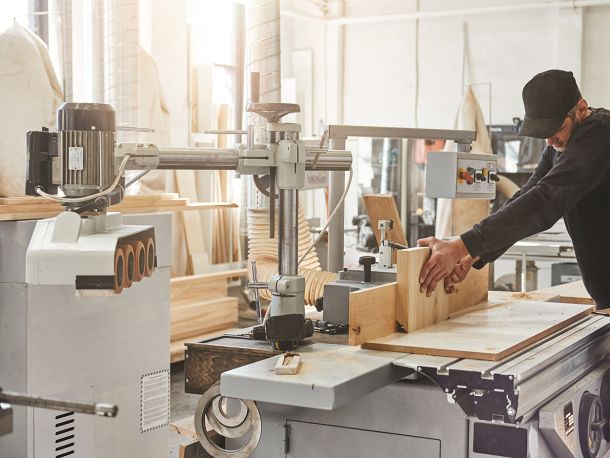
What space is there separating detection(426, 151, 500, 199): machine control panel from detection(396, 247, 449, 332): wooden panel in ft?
1.08

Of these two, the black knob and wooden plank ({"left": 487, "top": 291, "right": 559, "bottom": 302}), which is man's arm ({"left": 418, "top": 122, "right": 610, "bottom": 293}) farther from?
wooden plank ({"left": 487, "top": 291, "right": 559, "bottom": 302})

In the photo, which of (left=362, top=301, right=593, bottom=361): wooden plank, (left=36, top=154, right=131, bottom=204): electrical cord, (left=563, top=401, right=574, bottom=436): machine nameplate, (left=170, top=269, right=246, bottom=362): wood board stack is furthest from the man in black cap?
(left=170, top=269, right=246, bottom=362): wood board stack

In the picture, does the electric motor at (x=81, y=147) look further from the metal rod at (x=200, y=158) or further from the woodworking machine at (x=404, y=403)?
the woodworking machine at (x=404, y=403)

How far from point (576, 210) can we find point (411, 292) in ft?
2.43

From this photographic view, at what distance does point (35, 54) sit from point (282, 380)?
1.46m

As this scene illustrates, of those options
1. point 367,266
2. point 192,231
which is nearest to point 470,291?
point 367,266

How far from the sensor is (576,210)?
2191mm

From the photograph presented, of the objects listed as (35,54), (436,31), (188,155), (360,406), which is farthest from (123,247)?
(436,31)

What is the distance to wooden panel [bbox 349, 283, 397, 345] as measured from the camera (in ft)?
5.09

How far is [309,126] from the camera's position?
687cm

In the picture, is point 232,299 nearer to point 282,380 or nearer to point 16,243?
point 16,243

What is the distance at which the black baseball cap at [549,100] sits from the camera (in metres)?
1.98

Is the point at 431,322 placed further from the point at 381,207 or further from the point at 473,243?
the point at 381,207

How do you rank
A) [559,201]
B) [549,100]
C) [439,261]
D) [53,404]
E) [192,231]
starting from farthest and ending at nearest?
1. [192,231]
2. [549,100]
3. [559,201]
4. [439,261]
5. [53,404]
